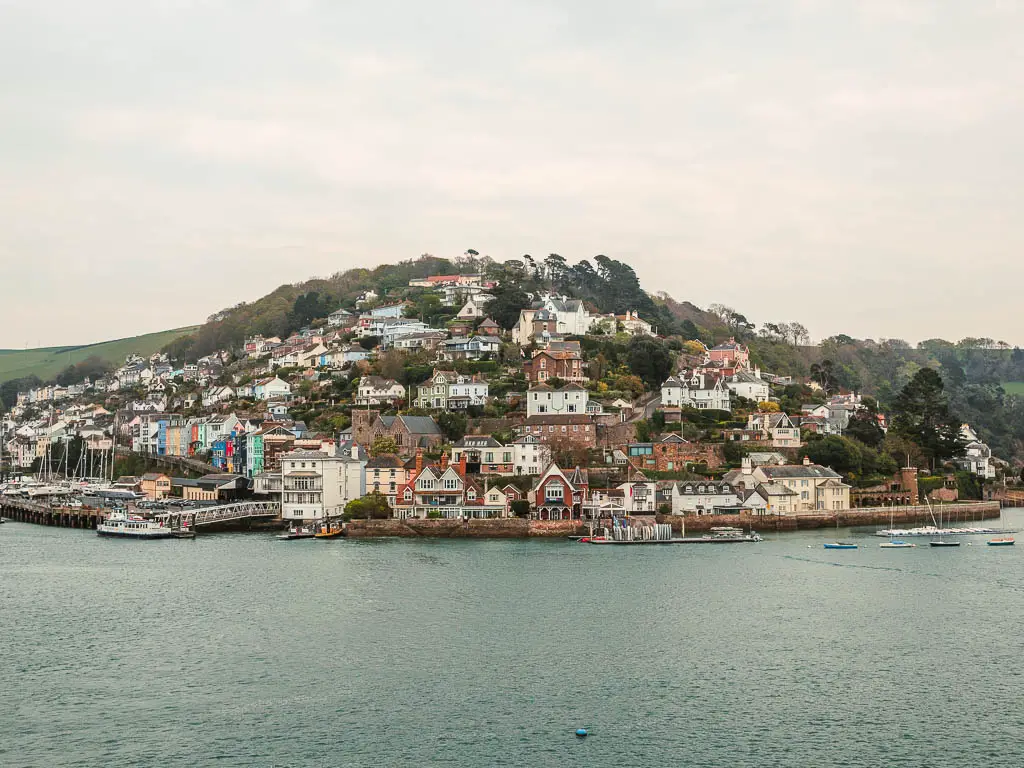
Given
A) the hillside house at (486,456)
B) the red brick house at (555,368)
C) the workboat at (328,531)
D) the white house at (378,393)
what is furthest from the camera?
the white house at (378,393)

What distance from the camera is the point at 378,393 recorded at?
74875 millimetres

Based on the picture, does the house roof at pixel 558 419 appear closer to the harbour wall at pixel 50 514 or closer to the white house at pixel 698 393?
the white house at pixel 698 393

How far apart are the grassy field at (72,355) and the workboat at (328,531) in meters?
93.5

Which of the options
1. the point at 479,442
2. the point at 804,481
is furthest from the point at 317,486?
the point at 804,481

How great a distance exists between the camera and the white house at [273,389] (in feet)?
278

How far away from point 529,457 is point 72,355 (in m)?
112

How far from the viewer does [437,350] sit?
8175cm

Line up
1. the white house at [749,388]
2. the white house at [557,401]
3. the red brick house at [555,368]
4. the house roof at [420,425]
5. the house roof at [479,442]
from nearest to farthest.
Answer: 1. the house roof at [479,442]
2. the house roof at [420,425]
3. the white house at [557,401]
4. the red brick house at [555,368]
5. the white house at [749,388]

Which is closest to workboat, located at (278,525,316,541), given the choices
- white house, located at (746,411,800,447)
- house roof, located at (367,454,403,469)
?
house roof, located at (367,454,403,469)

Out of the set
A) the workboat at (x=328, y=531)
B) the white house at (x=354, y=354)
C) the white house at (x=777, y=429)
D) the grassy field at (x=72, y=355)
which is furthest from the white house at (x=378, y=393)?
the grassy field at (x=72, y=355)

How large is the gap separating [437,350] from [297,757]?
62247 millimetres

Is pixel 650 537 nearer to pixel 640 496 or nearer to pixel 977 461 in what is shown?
pixel 640 496

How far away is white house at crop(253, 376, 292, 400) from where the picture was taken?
8488cm

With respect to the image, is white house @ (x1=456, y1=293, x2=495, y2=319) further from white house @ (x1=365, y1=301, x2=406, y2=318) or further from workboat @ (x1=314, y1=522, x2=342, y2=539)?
workboat @ (x1=314, y1=522, x2=342, y2=539)
